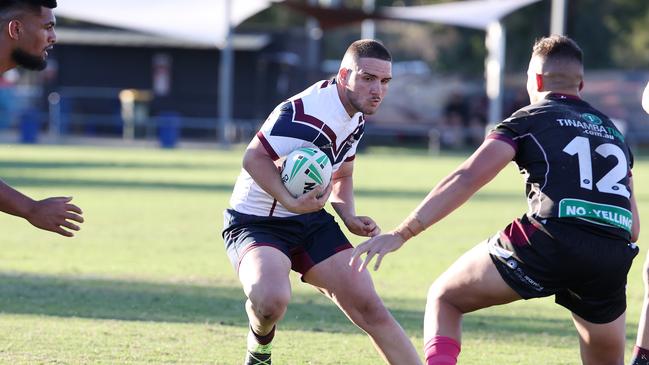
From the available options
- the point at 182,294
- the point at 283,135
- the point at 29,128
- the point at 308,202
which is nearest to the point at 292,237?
the point at 308,202

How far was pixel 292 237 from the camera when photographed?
22.8ft

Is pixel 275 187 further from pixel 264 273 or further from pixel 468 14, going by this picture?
pixel 468 14

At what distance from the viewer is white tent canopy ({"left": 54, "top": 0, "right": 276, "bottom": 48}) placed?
3681 centimetres

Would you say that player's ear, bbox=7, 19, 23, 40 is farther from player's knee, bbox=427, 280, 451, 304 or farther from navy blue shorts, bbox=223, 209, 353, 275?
player's knee, bbox=427, 280, 451, 304

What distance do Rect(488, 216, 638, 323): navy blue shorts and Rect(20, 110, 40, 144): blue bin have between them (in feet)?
106

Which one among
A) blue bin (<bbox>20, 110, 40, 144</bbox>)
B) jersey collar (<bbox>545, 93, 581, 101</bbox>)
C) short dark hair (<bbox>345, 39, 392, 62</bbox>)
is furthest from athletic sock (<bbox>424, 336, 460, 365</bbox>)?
blue bin (<bbox>20, 110, 40, 144</bbox>)

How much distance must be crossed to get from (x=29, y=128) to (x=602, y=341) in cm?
3317

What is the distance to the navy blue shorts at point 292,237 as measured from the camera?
690 cm

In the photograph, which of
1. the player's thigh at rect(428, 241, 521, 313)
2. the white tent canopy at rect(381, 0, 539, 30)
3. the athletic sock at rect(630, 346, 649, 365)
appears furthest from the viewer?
the white tent canopy at rect(381, 0, 539, 30)

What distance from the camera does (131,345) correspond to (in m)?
8.16

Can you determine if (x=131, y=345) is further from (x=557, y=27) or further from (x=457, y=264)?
(x=557, y=27)

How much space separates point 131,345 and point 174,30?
96.8ft

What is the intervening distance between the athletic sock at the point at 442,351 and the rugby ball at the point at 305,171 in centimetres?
119

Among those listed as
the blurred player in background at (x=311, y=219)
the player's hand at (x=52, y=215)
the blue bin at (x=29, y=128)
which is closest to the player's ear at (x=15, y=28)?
the player's hand at (x=52, y=215)
